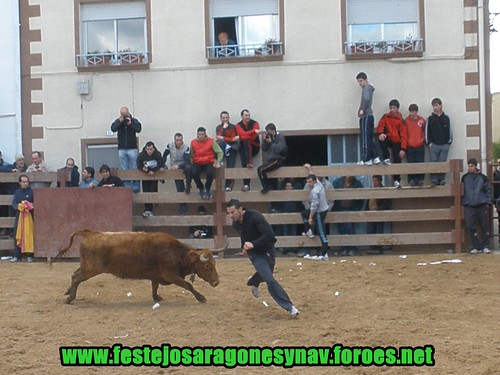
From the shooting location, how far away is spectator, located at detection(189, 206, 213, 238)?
16.4 meters

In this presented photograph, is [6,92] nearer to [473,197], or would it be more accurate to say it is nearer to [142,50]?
[142,50]

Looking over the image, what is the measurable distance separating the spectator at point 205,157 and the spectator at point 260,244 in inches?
207

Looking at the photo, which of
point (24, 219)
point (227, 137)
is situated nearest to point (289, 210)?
point (227, 137)

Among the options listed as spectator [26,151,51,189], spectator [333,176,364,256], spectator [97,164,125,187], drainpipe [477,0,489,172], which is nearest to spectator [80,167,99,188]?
spectator [97,164,125,187]

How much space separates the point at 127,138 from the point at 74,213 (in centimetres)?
187

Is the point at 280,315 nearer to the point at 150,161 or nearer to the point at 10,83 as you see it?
the point at 150,161

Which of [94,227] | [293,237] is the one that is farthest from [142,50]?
[293,237]

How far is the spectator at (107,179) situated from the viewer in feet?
52.2

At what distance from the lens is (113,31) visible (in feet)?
57.8

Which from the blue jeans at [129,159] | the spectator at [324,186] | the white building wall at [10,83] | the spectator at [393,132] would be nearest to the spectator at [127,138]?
the blue jeans at [129,159]

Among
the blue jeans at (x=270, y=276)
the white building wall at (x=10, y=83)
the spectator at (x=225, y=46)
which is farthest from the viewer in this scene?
the white building wall at (x=10, y=83)

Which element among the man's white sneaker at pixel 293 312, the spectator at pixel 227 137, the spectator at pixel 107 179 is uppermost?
the spectator at pixel 227 137

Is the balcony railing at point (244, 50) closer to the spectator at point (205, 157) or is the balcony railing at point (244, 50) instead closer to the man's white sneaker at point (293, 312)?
the spectator at point (205, 157)

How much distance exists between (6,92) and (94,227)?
158 inches
